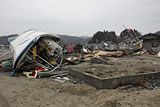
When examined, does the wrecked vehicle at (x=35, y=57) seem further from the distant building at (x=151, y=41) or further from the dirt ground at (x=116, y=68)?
the distant building at (x=151, y=41)

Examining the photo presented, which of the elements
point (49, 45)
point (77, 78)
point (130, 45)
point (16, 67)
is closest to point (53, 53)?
point (49, 45)

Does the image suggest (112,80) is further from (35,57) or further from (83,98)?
(35,57)

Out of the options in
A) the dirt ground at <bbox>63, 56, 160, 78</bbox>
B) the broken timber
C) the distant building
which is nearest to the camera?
the broken timber

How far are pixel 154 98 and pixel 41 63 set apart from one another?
838 centimetres

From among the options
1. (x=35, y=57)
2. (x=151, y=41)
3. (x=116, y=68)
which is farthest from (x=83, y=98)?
(x=151, y=41)

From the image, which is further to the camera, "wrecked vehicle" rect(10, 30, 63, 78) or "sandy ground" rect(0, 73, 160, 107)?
"wrecked vehicle" rect(10, 30, 63, 78)

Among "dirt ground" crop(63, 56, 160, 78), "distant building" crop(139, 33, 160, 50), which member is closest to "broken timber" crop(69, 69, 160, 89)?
"dirt ground" crop(63, 56, 160, 78)

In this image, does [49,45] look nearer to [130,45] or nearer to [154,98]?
[154,98]

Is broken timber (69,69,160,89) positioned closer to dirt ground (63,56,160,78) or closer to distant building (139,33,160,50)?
dirt ground (63,56,160,78)

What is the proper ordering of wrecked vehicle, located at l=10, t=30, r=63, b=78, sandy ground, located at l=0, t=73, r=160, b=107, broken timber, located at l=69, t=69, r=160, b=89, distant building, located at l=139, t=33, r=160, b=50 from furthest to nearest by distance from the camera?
distant building, located at l=139, t=33, r=160, b=50, wrecked vehicle, located at l=10, t=30, r=63, b=78, broken timber, located at l=69, t=69, r=160, b=89, sandy ground, located at l=0, t=73, r=160, b=107

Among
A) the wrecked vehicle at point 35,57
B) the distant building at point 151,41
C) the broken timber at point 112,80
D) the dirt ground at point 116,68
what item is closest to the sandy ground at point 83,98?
the broken timber at point 112,80

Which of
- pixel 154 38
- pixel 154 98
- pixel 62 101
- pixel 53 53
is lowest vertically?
pixel 62 101

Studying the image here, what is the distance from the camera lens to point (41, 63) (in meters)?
10.3

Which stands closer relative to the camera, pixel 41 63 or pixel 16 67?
pixel 16 67
